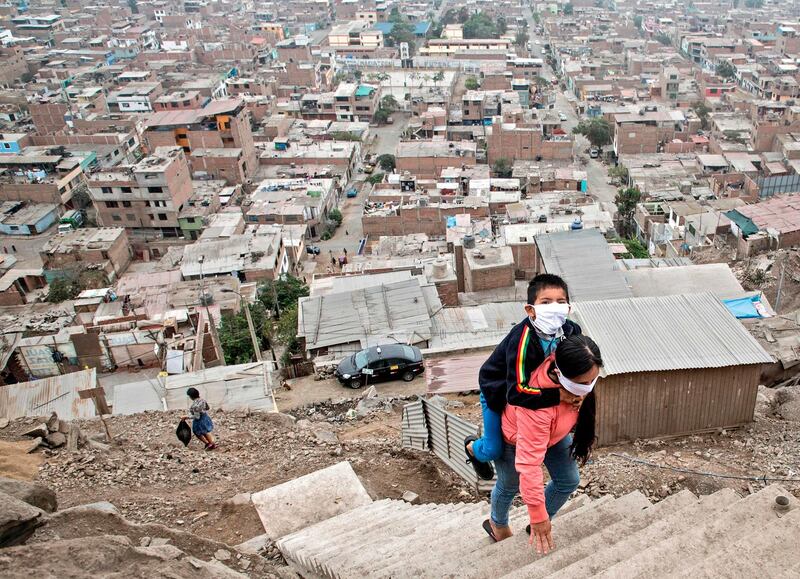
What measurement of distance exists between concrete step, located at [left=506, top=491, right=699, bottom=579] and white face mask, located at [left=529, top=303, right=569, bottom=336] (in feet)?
4.58

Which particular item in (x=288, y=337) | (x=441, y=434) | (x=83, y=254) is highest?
(x=441, y=434)

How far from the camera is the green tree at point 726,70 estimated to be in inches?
2156

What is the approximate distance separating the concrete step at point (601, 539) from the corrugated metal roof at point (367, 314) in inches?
390

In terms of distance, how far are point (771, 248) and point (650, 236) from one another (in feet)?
Answer: 21.5

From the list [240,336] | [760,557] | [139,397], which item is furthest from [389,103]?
[760,557]

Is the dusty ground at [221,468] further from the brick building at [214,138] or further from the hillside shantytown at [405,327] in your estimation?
the brick building at [214,138]

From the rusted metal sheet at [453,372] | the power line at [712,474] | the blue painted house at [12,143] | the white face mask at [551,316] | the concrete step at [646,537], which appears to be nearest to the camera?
the white face mask at [551,316]

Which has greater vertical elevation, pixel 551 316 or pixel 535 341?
pixel 551 316

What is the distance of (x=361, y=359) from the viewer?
40.8 ft

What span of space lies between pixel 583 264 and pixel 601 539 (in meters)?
11.1

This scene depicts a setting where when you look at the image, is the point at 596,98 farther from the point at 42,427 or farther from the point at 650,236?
the point at 42,427

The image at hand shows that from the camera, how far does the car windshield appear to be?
12253 millimetres

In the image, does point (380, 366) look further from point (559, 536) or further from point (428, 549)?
point (559, 536)

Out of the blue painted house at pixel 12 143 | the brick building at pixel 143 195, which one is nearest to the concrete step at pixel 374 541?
the brick building at pixel 143 195
